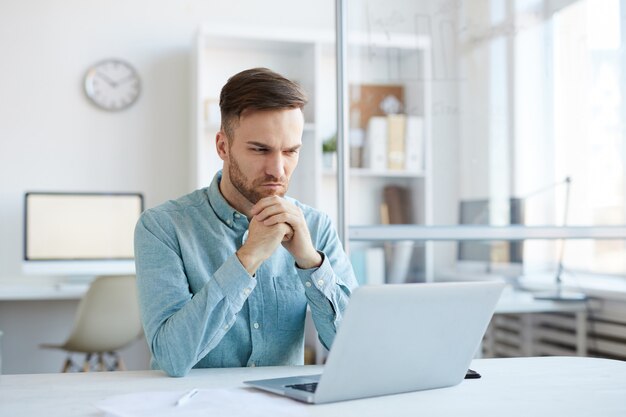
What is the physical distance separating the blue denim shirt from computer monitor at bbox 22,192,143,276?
253 centimetres

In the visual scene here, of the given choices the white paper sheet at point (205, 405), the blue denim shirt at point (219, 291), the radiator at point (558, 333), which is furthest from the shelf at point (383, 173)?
the white paper sheet at point (205, 405)

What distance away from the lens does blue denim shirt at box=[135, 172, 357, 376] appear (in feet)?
4.56

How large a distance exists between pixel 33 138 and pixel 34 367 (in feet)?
4.02

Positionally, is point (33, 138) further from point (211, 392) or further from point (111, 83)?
point (211, 392)

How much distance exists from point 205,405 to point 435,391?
1.18 ft

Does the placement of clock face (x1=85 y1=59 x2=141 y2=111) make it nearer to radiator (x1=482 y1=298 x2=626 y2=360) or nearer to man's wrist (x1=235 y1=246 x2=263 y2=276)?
radiator (x1=482 y1=298 x2=626 y2=360)

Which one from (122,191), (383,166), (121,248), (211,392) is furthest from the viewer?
(122,191)

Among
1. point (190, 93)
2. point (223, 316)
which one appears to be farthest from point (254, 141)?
point (190, 93)

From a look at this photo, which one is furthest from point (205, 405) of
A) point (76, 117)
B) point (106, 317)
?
point (76, 117)

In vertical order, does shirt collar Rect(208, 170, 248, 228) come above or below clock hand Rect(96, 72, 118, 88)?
below

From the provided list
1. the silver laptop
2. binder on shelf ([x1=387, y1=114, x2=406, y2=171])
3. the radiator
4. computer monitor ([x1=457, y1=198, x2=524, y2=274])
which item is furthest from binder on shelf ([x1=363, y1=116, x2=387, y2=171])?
the silver laptop

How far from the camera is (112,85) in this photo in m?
4.41

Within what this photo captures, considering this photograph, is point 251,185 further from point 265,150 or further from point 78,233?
point 78,233

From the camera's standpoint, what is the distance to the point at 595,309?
307 cm
